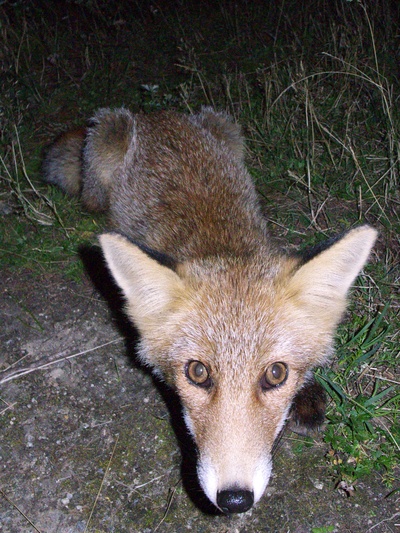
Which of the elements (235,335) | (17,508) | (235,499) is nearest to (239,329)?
(235,335)

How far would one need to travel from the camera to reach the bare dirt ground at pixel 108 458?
118 inches

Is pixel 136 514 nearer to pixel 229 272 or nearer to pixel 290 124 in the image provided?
pixel 229 272

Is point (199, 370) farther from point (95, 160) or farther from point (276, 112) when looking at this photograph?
point (276, 112)

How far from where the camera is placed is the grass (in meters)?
3.66

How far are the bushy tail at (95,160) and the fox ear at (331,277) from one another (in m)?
2.60

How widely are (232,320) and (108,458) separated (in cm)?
138

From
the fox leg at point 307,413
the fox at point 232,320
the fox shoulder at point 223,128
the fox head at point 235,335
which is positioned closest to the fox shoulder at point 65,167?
the fox shoulder at point 223,128

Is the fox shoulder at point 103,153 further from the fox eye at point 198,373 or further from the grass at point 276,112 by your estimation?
the fox eye at point 198,373

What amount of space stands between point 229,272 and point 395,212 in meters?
2.53

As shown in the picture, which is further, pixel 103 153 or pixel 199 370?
pixel 103 153

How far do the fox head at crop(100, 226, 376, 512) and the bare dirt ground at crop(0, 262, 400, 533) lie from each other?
0.72 meters

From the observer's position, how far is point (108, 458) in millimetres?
3326

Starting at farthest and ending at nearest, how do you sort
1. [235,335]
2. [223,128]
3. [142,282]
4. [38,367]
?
1. [223,128]
2. [38,367]
3. [142,282]
4. [235,335]

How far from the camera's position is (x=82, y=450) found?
133 inches
